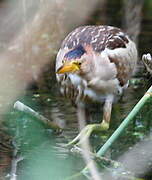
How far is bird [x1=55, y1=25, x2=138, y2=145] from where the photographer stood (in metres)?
3.80

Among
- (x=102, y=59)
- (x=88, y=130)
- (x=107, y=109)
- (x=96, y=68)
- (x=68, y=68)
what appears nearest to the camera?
(x=68, y=68)

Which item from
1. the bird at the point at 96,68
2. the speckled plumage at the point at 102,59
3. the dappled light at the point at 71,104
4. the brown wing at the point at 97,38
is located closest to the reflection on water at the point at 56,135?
the dappled light at the point at 71,104

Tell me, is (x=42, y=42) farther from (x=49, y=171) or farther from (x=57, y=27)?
(x=49, y=171)

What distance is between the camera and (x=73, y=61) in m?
3.55

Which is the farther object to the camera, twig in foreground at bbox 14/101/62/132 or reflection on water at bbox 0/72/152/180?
reflection on water at bbox 0/72/152/180

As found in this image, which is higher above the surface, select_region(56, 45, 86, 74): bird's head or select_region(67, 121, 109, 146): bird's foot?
select_region(56, 45, 86, 74): bird's head

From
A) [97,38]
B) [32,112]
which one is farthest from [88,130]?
[97,38]

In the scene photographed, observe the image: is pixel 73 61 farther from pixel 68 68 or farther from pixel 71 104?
pixel 71 104

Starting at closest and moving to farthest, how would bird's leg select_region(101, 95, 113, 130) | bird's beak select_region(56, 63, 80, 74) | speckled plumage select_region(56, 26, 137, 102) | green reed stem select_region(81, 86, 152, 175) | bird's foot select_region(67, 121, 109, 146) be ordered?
green reed stem select_region(81, 86, 152, 175)
bird's beak select_region(56, 63, 80, 74)
bird's foot select_region(67, 121, 109, 146)
speckled plumage select_region(56, 26, 137, 102)
bird's leg select_region(101, 95, 113, 130)

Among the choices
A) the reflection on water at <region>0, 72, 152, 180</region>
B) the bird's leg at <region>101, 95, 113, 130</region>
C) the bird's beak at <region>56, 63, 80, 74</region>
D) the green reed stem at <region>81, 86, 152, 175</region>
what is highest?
the bird's beak at <region>56, 63, 80, 74</region>

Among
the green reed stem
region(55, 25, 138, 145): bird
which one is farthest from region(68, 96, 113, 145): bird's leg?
the green reed stem

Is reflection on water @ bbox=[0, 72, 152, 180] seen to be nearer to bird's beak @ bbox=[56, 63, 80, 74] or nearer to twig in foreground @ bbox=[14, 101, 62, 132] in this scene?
twig in foreground @ bbox=[14, 101, 62, 132]

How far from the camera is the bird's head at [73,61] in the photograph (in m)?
3.46

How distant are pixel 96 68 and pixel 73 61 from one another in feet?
1.52
